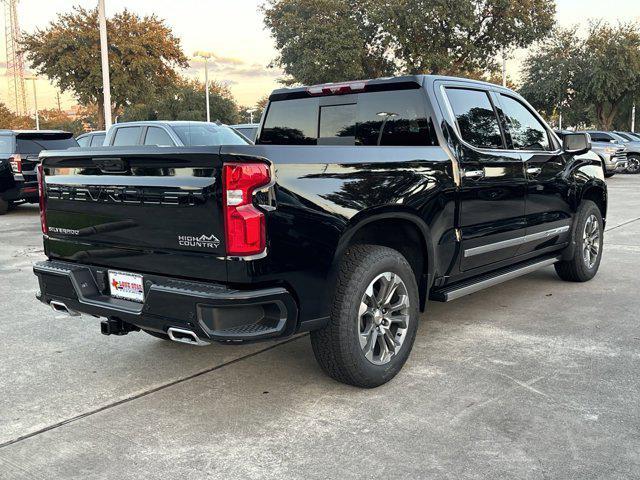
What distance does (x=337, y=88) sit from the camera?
474 centimetres

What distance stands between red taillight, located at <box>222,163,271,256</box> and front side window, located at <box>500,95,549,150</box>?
2881mm

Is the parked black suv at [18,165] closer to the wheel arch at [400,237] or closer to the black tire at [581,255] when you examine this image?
the black tire at [581,255]

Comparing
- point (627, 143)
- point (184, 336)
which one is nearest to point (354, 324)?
point (184, 336)

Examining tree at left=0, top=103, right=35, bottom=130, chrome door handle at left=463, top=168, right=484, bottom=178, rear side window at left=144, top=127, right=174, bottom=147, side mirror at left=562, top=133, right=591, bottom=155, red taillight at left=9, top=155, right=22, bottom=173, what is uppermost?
tree at left=0, top=103, right=35, bottom=130

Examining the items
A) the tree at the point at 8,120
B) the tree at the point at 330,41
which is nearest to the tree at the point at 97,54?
the tree at the point at 330,41

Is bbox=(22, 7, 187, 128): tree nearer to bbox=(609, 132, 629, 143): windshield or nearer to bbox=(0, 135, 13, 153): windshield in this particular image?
bbox=(0, 135, 13, 153): windshield

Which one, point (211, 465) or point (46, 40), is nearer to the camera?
point (211, 465)

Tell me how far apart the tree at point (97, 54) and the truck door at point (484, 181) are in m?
24.8

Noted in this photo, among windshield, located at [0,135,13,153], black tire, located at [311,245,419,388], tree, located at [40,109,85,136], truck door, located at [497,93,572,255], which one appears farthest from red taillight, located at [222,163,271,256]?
tree, located at [40,109,85,136]

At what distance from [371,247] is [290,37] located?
29485 millimetres

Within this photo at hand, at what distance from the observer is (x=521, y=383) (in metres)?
3.80

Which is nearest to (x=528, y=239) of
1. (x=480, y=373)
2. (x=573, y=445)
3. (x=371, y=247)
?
(x=480, y=373)

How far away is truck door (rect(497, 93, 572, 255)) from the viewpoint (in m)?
5.21

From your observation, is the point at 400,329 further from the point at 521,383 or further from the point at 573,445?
the point at 573,445
